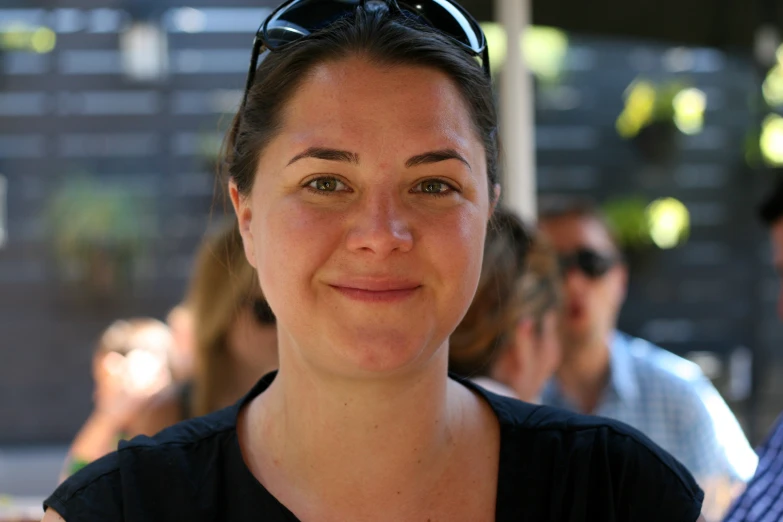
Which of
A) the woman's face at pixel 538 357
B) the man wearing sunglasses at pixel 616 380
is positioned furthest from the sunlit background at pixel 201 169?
the woman's face at pixel 538 357

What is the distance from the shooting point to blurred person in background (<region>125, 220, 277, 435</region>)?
8.57 feet

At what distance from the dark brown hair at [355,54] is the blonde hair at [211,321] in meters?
1.20

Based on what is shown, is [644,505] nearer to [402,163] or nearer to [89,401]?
[402,163]

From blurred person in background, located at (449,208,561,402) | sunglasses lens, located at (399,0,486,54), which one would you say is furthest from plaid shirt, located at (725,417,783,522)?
sunglasses lens, located at (399,0,486,54)

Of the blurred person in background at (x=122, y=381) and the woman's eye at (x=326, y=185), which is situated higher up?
the woman's eye at (x=326, y=185)

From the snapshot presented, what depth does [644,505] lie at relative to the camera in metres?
1.29

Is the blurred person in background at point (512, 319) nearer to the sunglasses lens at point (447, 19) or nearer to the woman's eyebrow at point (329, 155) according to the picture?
the sunglasses lens at point (447, 19)

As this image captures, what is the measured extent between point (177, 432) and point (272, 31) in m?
0.60

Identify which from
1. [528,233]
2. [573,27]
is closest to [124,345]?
[528,233]

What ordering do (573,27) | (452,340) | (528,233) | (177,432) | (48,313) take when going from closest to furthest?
(177,432)
(452,340)
(528,233)
(573,27)
(48,313)

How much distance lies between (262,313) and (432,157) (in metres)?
1.38

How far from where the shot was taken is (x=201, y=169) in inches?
227

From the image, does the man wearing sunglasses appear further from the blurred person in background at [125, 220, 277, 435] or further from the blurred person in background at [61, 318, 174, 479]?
the blurred person in background at [61, 318, 174, 479]

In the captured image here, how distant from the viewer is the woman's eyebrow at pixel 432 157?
4.08 ft
